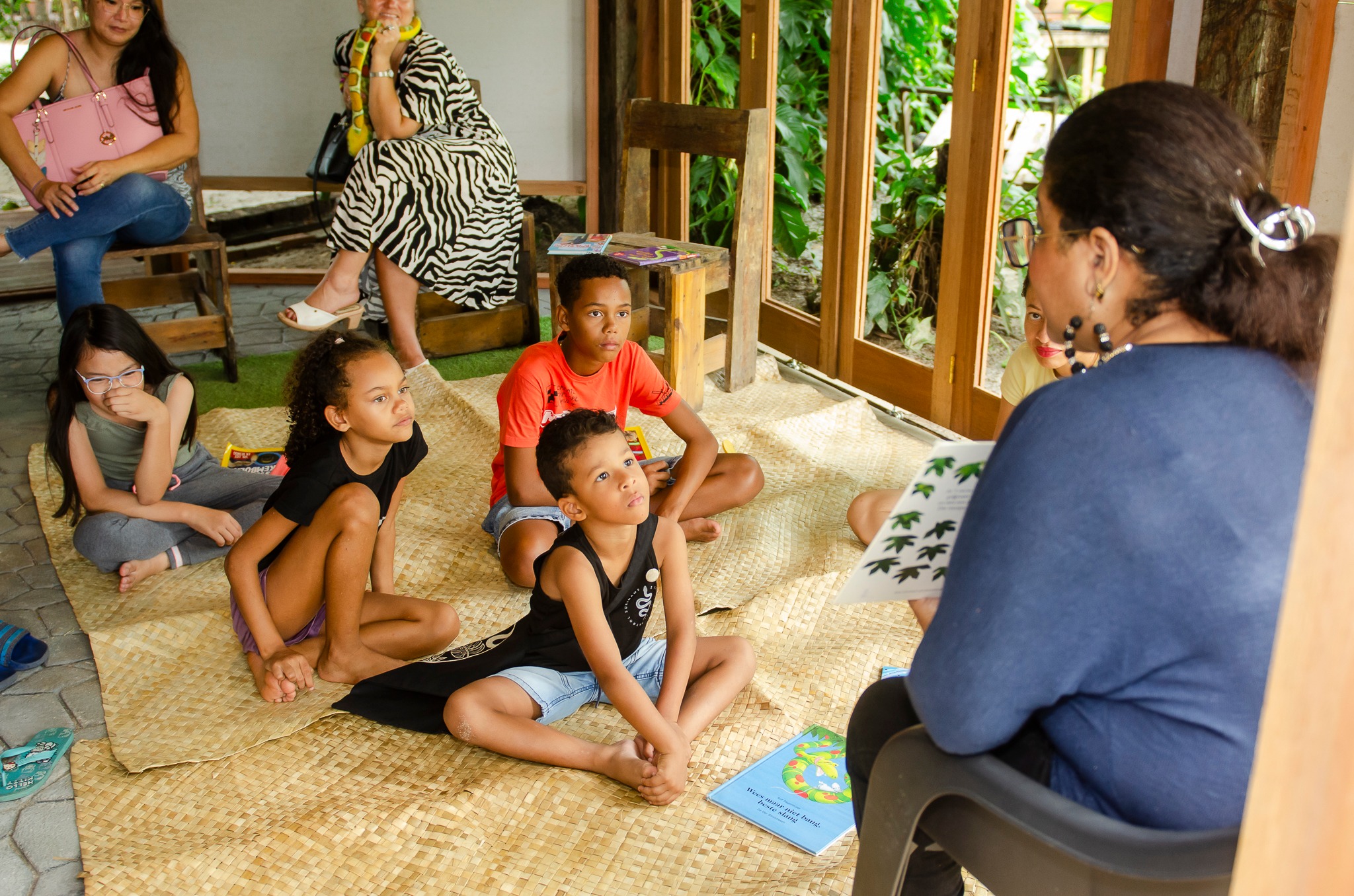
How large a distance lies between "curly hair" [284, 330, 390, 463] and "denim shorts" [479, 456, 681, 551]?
21.2 inches

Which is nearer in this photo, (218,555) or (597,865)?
(597,865)

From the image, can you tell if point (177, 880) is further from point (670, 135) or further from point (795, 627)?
point (670, 135)

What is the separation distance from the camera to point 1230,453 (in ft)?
3.04

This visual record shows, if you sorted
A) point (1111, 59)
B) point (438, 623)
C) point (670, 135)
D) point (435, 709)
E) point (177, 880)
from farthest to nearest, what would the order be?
point (670, 135)
point (1111, 59)
point (438, 623)
point (435, 709)
point (177, 880)

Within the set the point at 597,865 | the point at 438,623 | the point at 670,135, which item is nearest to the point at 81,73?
the point at 670,135

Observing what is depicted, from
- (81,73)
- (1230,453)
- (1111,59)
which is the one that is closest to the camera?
(1230,453)

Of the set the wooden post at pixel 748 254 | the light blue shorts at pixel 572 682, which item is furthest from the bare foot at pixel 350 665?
the wooden post at pixel 748 254

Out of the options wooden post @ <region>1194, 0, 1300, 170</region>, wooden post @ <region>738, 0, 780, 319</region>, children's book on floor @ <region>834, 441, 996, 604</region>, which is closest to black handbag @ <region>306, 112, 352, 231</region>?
wooden post @ <region>738, 0, 780, 319</region>

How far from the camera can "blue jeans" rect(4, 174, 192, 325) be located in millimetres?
3773

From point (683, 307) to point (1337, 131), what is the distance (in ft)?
6.76

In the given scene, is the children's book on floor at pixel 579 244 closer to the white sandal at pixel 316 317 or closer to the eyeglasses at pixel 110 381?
the white sandal at pixel 316 317

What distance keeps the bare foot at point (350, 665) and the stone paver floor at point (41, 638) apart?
1.35ft

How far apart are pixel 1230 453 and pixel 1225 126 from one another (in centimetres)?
32

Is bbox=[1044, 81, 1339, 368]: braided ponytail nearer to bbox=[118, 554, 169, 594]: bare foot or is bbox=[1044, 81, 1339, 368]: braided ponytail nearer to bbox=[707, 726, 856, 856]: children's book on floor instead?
bbox=[707, 726, 856, 856]: children's book on floor
